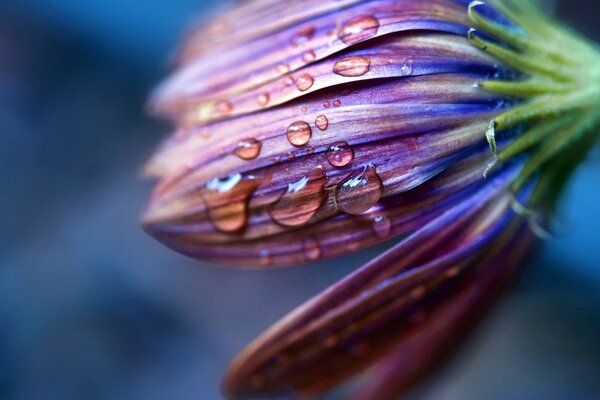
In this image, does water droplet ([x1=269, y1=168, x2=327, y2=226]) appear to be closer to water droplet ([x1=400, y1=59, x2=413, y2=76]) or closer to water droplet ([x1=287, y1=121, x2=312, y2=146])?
water droplet ([x1=287, y1=121, x2=312, y2=146])

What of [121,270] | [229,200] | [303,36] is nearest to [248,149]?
[229,200]

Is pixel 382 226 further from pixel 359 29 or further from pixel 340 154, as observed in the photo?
pixel 359 29

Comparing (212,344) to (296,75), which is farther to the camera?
(212,344)

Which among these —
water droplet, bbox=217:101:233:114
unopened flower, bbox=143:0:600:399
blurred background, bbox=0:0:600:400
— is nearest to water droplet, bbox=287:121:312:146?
unopened flower, bbox=143:0:600:399

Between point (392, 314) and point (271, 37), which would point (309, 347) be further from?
point (271, 37)

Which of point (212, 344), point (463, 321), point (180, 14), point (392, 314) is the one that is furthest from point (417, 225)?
point (180, 14)

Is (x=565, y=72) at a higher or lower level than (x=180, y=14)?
lower
